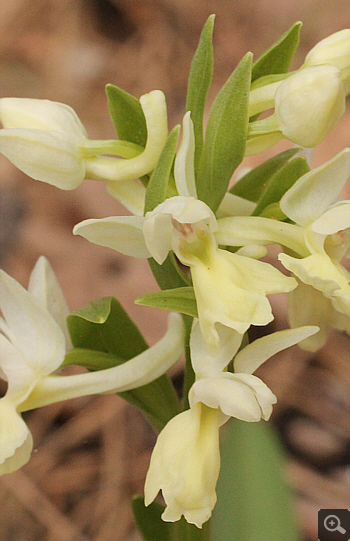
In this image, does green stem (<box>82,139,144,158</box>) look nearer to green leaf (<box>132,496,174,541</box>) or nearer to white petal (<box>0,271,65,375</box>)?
white petal (<box>0,271,65,375</box>)

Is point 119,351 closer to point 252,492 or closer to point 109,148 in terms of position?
point 109,148

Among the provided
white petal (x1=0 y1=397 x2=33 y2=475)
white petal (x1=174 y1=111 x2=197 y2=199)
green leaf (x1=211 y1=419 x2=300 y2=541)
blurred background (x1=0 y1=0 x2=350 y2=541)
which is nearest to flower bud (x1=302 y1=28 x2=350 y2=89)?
white petal (x1=174 y1=111 x2=197 y2=199)

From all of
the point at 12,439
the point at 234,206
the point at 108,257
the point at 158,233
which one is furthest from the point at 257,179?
the point at 108,257

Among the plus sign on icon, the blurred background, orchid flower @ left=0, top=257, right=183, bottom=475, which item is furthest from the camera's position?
the blurred background

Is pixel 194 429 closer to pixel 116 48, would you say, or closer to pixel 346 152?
pixel 346 152

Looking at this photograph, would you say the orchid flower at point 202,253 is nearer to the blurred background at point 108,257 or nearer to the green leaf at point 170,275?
the green leaf at point 170,275

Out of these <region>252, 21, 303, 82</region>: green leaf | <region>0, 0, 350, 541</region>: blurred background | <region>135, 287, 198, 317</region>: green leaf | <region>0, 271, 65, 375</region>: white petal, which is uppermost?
<region>252, 21, 303, 82</region>: green leaf
